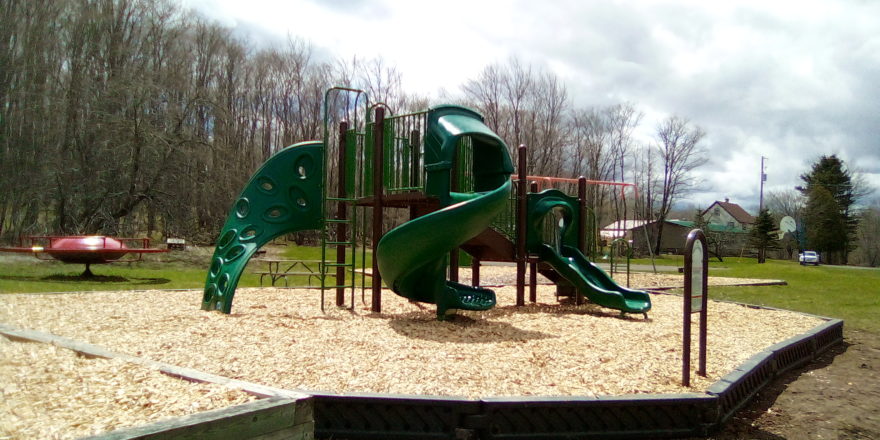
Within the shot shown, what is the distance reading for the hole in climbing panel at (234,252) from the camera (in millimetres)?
9008

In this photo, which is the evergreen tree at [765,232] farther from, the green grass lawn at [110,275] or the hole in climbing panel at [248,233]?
the hole in climbing panel at [248,233]

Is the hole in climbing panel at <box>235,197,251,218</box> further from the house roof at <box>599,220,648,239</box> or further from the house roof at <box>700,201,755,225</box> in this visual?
the house roof at <box>700,201,755,225</box>

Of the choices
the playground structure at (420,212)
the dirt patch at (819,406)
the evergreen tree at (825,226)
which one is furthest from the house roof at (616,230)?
the evergreen tree at (825,226)

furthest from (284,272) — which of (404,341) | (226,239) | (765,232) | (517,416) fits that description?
(765,232)

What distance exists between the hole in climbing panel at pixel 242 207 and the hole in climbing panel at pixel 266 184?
347 mm

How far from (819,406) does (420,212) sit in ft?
20.5

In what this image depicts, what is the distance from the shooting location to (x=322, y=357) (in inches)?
219

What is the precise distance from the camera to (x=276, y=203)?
9578 mm

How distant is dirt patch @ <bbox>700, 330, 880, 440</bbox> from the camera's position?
15.7 feet

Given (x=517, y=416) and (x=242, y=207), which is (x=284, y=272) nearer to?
(x=242, y=207)

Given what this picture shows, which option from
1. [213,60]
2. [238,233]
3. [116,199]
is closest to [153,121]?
[116,199]

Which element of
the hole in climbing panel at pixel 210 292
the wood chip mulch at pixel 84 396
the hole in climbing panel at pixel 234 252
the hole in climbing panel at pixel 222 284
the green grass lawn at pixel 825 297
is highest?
the hole in climbing panel at pixel 234 252

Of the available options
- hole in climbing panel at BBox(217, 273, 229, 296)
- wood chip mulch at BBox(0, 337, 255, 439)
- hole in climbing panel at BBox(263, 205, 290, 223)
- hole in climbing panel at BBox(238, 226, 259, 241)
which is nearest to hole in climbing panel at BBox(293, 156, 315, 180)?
hole in climbing panel at BBox(263, 205, 290, 223)

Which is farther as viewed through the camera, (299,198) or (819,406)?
(299,198)
